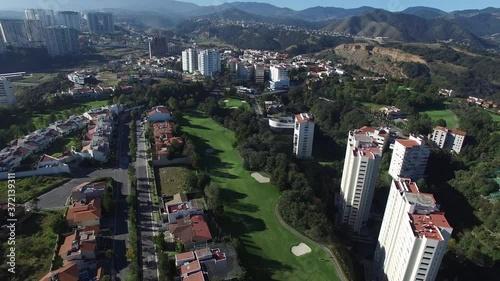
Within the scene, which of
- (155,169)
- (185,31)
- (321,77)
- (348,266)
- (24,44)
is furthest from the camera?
(185,31)

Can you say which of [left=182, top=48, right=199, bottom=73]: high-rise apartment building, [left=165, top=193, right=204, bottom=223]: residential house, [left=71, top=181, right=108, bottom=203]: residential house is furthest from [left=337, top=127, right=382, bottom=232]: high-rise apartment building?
[left=182, top=48, right=199, bottom=73]: high-rise apartment building

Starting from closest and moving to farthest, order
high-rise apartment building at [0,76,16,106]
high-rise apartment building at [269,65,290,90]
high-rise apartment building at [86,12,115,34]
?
high-rise apartment building at [0,76,16,106], high-rise apartment building at [269,65,290,90], high-rise apartment building at [86,12,115,34]

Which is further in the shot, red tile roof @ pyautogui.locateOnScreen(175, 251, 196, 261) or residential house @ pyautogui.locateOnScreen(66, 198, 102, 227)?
residential house @ pyautogui.locateOnScreen(66, 198, 102, 227)

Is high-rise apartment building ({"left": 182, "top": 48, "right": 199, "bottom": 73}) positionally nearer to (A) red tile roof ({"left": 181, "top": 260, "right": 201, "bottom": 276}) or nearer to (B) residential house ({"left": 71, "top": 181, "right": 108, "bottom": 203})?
(B) residential house ({"left": 71, "top": 181, "right": 108, "bottom": 203})

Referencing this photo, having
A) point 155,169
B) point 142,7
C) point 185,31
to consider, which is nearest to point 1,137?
point 155,169

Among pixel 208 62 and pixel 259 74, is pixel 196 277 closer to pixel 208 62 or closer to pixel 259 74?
pixel 259 74

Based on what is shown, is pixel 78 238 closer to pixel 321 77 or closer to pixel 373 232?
pixel 373 232
